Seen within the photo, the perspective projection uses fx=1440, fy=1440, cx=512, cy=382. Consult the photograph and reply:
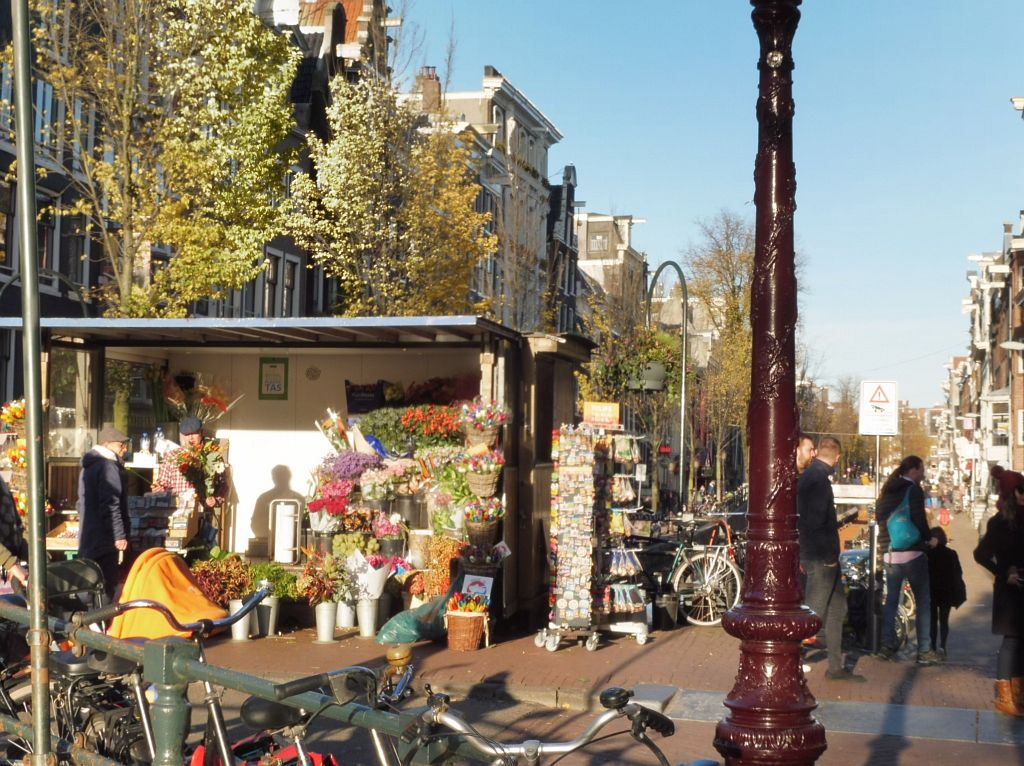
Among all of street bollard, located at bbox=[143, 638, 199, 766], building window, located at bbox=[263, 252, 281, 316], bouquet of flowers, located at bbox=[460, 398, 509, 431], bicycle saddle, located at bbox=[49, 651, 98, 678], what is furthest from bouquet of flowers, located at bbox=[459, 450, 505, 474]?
building window, located at bbox=[263, 252, 281, 316]

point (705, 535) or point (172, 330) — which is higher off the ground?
point (172, 330)

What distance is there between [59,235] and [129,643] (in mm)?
27234

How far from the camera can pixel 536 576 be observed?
14852 mm

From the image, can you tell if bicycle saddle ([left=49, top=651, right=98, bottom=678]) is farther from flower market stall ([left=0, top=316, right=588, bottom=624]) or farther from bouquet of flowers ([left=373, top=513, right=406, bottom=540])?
bouquet of flowers ([left=373, top=513, right=406, bottom=540])

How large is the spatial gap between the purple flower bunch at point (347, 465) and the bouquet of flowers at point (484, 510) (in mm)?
1486

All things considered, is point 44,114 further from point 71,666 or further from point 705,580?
point 71,666

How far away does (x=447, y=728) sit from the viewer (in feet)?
13.4

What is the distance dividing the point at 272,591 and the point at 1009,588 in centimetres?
672

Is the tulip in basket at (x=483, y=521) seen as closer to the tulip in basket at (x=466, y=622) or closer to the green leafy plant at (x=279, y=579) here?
the tulip in basket at (x=466, y=622)

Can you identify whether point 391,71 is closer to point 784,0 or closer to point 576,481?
point 576,481

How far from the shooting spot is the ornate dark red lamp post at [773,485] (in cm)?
519

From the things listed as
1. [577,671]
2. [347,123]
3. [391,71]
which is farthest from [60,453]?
[391,71]

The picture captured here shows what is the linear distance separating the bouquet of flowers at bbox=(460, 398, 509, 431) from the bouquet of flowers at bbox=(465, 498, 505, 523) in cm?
69

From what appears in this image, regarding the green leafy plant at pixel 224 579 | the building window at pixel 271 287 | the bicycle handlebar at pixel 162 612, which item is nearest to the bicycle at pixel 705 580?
the green leafy plant at pixel 224 579
